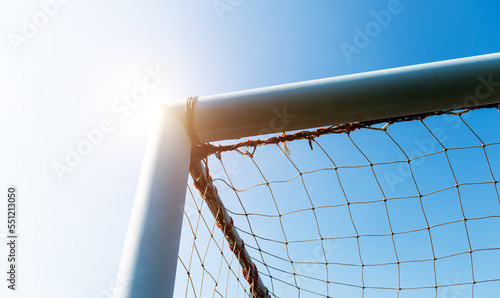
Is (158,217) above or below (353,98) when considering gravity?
below

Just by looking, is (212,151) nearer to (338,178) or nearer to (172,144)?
(172,144)

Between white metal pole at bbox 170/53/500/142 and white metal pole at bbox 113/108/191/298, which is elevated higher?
white metal pole at bbox 170/53/500/142

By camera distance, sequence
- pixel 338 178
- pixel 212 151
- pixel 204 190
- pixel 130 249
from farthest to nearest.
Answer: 1. pixel 338 178
2. pixel 204 190
3. pixel 212 151
4. pixel 130 249

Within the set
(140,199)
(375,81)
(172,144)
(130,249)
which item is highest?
(375,81)

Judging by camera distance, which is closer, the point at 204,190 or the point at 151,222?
the point at 151,222

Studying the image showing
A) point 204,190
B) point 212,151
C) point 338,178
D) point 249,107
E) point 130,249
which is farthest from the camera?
point 338,178

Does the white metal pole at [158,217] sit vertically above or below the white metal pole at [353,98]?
below

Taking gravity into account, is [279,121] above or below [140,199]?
above

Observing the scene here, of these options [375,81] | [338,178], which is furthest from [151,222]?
[338,178]

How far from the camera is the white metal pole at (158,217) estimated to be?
0.78 meters

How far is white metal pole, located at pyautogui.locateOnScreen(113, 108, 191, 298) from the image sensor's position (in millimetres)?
782

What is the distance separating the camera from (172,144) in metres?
1.00

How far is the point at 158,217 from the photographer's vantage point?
86cm

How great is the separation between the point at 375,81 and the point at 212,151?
605 millimetres
